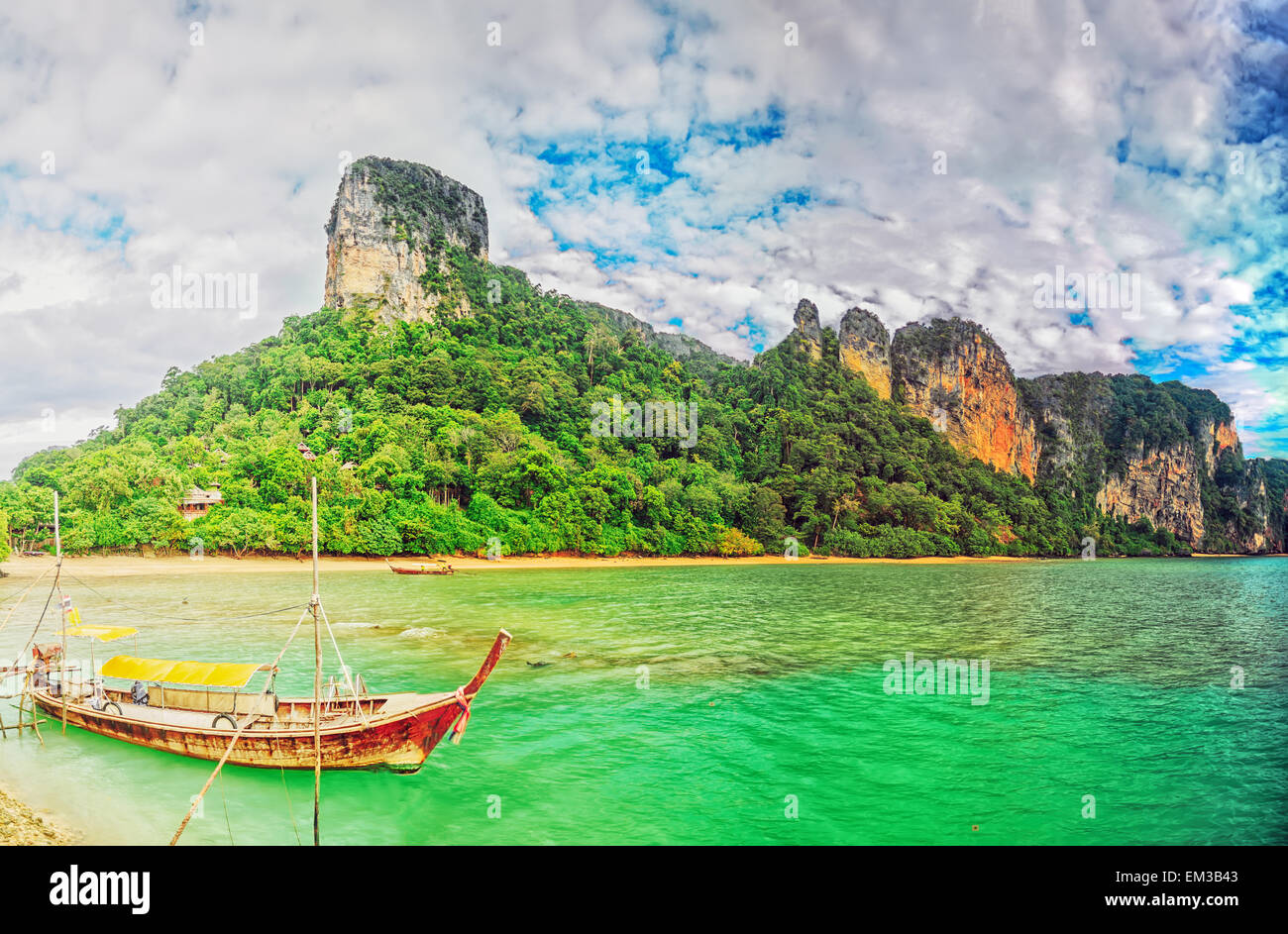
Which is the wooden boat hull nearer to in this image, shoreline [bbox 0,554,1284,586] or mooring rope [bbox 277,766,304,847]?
mooring rope [bbox 277,766,304,847]

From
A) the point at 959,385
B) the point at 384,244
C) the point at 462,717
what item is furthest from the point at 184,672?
the point at 959,385

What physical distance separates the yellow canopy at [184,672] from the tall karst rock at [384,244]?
72.2 metres

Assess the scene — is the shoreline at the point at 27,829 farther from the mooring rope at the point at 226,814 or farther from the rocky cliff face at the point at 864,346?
the rocky cliff face at the point at 864,346

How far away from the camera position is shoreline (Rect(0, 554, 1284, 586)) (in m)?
40.3

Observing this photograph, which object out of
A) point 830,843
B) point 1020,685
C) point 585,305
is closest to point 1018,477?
point 585,305

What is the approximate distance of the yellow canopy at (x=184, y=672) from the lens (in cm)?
1095

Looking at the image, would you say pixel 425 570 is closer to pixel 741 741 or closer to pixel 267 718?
pixel 267 718

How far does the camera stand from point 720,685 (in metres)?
17.3

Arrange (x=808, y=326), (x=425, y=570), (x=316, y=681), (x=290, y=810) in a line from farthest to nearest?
(x=808, y=326)
(x=425, y=570)
(x=290, y=810)
(x=316, y=681)

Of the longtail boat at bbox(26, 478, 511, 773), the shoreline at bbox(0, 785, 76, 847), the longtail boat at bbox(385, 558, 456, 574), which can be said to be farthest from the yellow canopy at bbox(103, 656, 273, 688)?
the longtail boat at bbox(385, 558, 456, 574)

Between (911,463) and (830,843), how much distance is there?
8235 centimetres

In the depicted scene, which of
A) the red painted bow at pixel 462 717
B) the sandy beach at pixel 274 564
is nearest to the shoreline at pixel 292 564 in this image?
the sandy beach at pixel 274 564

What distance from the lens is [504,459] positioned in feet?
189

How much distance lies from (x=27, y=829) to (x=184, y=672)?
296 centimetres
